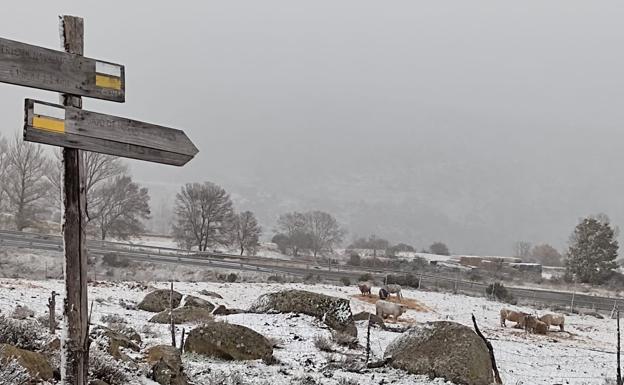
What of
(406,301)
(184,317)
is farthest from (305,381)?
(406,301)

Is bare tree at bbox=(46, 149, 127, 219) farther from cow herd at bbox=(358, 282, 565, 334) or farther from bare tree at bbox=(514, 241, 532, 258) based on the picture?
bare tree at bbox=(514, 241, 532, 258)

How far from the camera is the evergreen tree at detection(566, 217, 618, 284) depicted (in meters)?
48.1

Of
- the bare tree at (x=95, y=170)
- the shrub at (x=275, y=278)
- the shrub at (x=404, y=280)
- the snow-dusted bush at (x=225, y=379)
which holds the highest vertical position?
the bare tree at (x=95, y=170)

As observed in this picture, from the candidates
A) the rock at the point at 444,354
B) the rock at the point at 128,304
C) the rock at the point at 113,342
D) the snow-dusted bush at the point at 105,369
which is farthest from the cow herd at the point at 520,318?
the snow-dusted bush at the point at 105,369

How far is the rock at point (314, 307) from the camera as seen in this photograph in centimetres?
1343

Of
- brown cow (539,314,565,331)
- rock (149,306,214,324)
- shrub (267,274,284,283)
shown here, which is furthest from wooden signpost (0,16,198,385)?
shrub (267,274,284,283)

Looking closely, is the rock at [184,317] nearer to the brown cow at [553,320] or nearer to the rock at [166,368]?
the rock at [166,368]

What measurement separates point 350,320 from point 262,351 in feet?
15.7

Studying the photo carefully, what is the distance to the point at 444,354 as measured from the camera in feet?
31.5

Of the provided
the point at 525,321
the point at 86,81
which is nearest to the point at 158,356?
the point at 86,81

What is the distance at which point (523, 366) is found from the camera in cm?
1192

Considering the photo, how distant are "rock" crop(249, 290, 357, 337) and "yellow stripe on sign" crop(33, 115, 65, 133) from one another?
10.2 metres

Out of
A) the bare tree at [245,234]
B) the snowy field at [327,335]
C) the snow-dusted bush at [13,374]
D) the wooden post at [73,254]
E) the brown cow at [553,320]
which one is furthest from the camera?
the bare tree at [245,234]

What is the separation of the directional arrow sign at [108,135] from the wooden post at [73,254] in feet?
0.62
